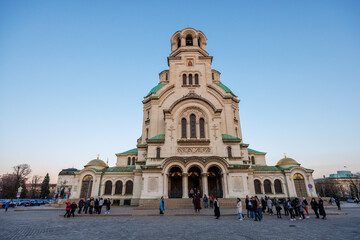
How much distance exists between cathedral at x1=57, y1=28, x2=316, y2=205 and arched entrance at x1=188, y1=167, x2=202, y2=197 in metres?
0.08

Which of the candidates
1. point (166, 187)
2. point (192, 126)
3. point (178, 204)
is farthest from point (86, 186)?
point (192, 126)

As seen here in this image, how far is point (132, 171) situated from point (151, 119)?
9.01 m

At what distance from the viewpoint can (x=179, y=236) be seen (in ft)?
27.3

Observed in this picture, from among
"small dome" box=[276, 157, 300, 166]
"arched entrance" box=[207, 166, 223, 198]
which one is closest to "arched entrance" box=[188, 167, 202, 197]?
"arched entrance" box=[207, 166, 223, 198]

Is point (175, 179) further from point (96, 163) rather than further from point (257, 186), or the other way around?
point (96, 163)

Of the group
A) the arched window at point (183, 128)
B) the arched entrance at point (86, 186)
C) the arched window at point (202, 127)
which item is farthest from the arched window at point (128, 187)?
the arched window at point (202, 127)

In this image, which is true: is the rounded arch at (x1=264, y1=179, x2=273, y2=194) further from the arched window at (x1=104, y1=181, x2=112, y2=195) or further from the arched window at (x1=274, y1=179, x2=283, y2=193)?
the arched window at (x1=104, y1=181, x2=112, y2=195)

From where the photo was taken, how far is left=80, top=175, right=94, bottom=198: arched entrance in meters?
30.4

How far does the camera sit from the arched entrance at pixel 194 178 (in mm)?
26791

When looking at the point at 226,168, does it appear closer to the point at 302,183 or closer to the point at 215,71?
the point at 302,183

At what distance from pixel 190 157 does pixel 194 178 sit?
4.02 metres

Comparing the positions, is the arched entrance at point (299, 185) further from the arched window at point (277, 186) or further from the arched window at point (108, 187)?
the arched window at point (108, 187)

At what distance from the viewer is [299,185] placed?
98.9 ft

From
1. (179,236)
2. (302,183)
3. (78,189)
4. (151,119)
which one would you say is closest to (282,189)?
(302,183)
